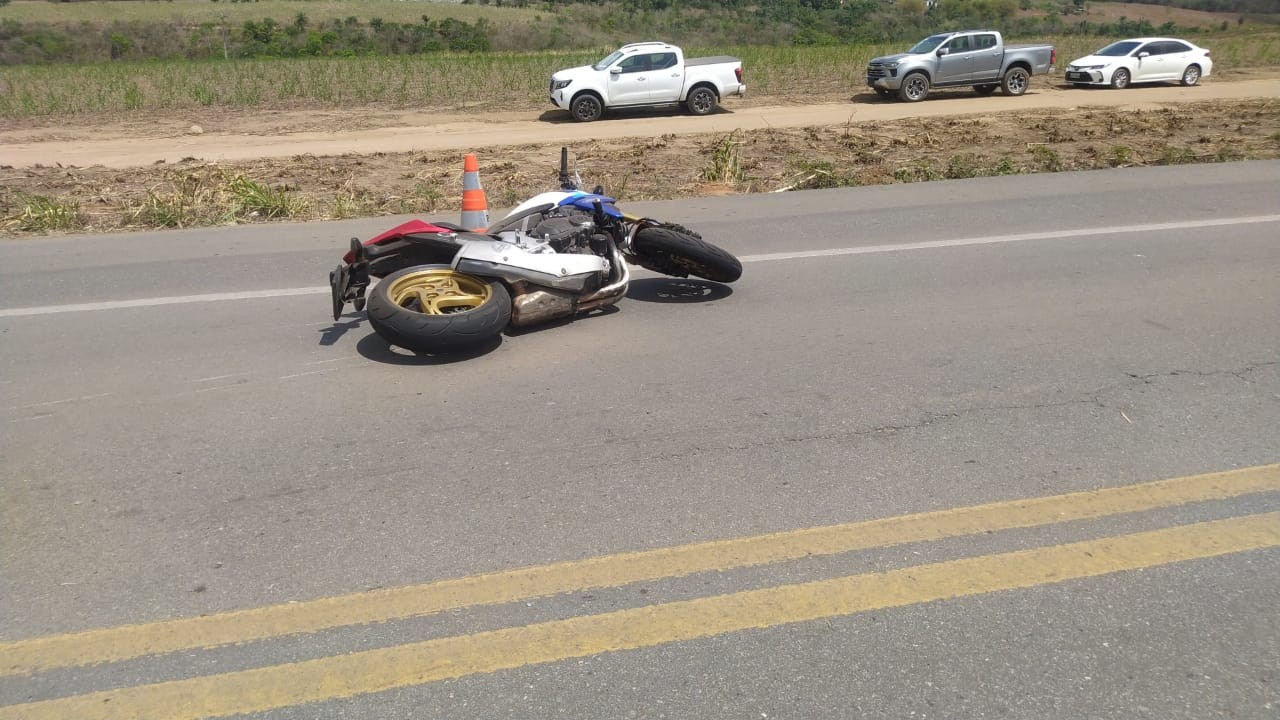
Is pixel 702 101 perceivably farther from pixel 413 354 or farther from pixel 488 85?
pixel 413 354

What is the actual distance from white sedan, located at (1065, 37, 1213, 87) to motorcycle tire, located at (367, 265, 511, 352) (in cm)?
2762

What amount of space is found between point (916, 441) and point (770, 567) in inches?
55.5

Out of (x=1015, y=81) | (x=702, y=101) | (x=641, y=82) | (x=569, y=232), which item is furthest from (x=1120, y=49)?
(x=569, y=232)

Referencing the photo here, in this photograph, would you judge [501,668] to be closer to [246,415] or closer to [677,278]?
[246,415]

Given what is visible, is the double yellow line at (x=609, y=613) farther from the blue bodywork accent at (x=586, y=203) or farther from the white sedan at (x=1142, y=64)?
the white sedan at (x=1142, y=64)

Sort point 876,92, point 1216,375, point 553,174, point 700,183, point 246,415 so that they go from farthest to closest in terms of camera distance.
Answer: point 876,92 < point 553,174 < point 700,183 < point 1216,375 < point 246,415

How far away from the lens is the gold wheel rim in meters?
6.24

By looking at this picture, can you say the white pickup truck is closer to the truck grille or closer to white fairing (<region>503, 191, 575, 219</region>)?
the truck grille

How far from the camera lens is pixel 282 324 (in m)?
6.87

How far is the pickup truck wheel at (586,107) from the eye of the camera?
2423 centimetres

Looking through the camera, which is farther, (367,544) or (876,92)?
(876,92)

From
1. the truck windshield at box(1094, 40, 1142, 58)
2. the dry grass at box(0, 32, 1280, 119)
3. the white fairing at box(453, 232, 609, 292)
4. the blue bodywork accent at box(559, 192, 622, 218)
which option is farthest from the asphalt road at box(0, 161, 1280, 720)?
the truck windshield at box(1094, 40, 1142, 58)

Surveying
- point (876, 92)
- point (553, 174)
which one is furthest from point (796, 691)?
point (876, 92)

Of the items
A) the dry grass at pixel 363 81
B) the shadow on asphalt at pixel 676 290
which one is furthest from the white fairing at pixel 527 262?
the dry grass at pixel 363 81
